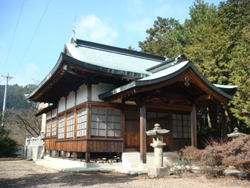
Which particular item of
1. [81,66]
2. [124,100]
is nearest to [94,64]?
[81,66]

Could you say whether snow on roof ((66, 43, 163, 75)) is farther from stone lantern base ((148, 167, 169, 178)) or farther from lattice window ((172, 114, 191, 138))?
stone lantern base ((148, 167, 169, 178))

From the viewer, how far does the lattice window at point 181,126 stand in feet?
49.4

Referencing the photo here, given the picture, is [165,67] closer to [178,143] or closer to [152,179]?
[178,143]

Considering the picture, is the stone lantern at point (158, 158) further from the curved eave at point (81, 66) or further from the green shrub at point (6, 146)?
the green shrub at point (6, 146)

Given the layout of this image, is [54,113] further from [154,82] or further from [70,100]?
[154,82]

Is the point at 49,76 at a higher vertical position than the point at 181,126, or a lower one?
higher

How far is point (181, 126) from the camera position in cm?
1538

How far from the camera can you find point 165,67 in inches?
542

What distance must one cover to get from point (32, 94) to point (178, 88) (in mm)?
9285

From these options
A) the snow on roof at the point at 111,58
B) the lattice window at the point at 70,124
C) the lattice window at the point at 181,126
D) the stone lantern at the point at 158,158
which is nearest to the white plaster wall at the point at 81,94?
the lattice window at the point at 70,124

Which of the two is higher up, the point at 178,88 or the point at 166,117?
the point at 178,88

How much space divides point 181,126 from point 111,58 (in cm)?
633

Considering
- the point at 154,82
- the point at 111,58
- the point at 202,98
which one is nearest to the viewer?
the point at 154,82

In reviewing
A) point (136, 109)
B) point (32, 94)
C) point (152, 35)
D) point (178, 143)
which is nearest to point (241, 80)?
point (178, 143)
